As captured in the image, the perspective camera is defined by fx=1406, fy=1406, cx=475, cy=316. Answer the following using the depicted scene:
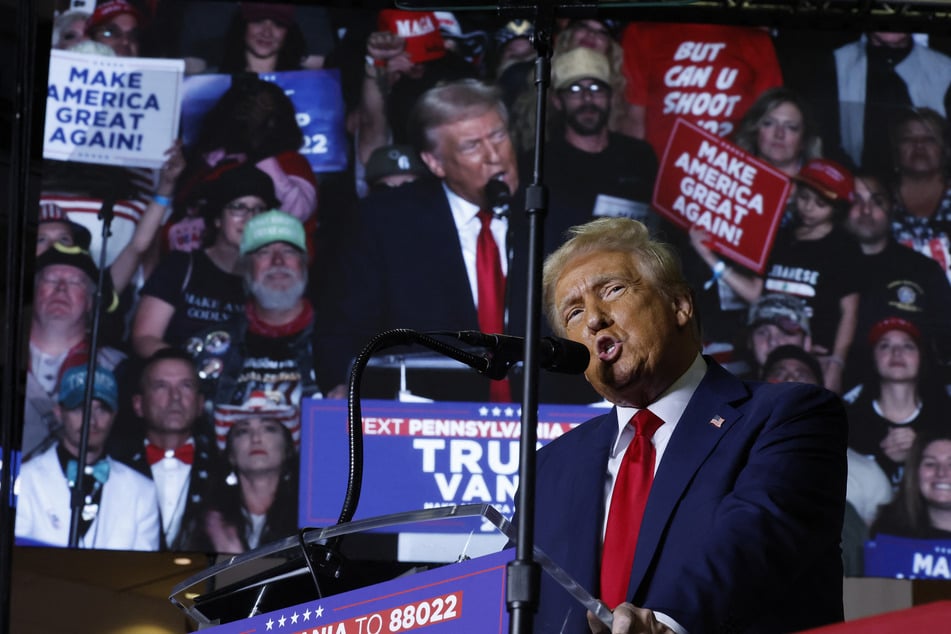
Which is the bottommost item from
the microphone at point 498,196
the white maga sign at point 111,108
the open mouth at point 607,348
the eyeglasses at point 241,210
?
the open mouth at point 607,348

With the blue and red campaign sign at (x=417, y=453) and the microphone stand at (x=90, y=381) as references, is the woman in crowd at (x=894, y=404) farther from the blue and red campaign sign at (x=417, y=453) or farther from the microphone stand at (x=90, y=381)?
the microphone stand at (x=90, y=381)

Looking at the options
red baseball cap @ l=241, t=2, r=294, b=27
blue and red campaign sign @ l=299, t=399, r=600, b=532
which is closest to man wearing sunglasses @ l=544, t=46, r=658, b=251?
blue and red campaign sign @ l=299, t=399, r=600, b=532

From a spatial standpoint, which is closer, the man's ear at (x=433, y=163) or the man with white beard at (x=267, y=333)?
the man with white beard at (x=267, y=333)

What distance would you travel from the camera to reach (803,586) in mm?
1985

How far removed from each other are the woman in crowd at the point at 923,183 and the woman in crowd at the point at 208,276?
2.32 metres

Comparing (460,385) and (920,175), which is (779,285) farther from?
(460,385)

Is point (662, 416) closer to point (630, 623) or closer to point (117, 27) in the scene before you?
point (630, 623)

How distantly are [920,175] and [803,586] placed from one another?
11.7 feet

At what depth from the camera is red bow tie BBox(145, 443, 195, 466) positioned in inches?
191

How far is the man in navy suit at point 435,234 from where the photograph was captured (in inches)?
197

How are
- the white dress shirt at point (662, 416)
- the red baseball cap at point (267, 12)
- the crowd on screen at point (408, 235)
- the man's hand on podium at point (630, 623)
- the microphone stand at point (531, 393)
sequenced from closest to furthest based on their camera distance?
the microphone stand at point (531, 393) < the man's hand on podium at point (630, 623) < the white dress shirt at point (662, 416) < the crowd on screen at point (408, 235) < the red baseball cap at point (267, 12)

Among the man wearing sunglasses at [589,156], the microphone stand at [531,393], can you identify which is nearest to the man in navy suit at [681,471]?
the microphone stand at [531,393]

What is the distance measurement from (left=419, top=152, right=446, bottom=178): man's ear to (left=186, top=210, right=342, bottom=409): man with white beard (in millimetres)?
514

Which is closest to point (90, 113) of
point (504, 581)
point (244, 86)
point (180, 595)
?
point (244, 86)
